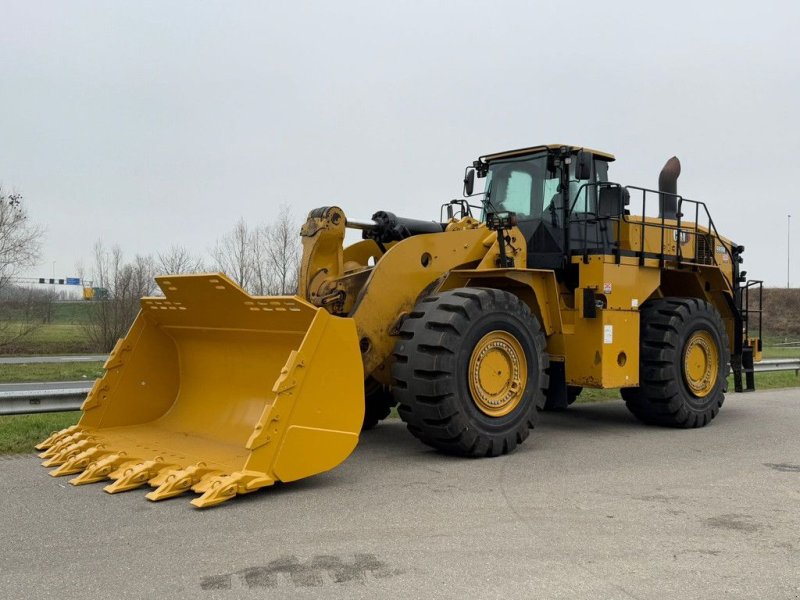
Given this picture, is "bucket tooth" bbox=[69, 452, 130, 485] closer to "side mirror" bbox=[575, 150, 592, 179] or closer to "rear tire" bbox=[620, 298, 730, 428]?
"side mirror" bbox=[575, 150, 592, 179]

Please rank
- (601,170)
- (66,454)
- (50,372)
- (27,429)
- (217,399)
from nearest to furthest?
(66,454) → (217,399) → (27,429) → (601,170) → (50,372)

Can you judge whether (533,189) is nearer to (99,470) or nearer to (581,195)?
(581,195)

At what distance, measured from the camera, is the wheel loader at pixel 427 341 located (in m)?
5.69

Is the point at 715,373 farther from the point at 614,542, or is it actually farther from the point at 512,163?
the point at 614,542

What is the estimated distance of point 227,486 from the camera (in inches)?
199

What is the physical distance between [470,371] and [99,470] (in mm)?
3263

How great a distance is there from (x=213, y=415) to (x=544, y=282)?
12.5 feet

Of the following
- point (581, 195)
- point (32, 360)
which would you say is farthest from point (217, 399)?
point (32, 360)

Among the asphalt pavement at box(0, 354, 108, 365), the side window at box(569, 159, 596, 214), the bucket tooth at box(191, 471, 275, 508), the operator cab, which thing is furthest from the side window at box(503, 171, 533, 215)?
the asphalt pavement at box(0, 354, 108, 365)

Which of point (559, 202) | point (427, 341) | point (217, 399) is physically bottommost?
point (217, 399)

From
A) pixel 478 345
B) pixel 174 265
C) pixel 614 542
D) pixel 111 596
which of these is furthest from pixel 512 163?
pixel 174 265

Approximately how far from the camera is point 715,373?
963 cm

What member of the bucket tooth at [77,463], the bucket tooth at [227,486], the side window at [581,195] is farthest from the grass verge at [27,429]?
the side window at [581,195]

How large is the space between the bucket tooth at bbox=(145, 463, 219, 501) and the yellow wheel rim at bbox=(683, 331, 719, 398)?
6290 mm
